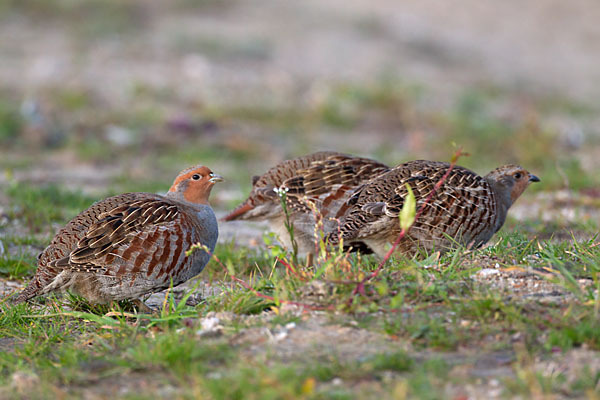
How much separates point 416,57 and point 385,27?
5.44 feet

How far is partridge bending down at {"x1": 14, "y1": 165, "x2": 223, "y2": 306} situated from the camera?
4379 millimetres

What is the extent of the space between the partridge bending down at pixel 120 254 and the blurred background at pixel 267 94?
265cm

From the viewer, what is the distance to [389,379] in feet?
9.80

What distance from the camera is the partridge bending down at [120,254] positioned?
4.38 metres

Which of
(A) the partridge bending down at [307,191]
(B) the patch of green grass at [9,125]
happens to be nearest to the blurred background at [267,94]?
(B) the patch of green grass at [9,125]

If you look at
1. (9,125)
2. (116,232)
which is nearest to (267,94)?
(9,125)

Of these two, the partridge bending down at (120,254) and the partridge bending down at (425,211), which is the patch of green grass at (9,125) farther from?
the partridge bending down at (425,211)

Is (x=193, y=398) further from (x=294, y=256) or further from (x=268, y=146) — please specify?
(x=268, y=146)

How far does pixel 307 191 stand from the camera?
5531 mm

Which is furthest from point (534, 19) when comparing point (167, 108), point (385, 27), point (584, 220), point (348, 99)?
point (584, 220)

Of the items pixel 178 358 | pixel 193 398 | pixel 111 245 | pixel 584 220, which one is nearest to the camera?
pixel 193 398

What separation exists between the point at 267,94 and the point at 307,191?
822 centimetres

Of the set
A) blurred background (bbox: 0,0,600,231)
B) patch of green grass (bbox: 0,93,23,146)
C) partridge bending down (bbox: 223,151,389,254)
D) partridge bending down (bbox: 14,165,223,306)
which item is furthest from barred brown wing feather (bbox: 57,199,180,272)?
patch of green grass (bbox: 0,93,23,146)

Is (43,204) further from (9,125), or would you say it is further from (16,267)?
(9,125)
